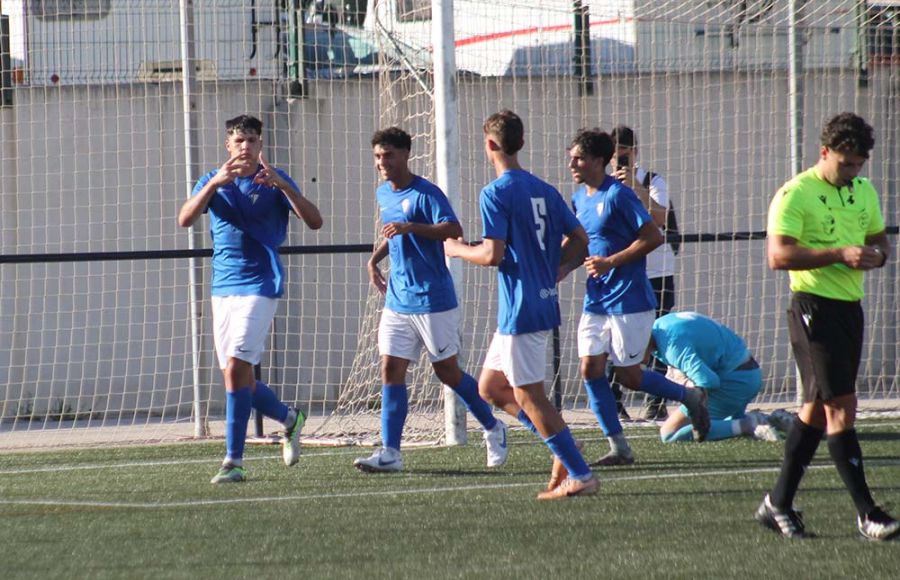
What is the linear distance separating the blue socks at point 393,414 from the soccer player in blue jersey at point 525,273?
4.75 ft

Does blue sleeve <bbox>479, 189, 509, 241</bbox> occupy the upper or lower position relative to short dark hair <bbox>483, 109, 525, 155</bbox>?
lower

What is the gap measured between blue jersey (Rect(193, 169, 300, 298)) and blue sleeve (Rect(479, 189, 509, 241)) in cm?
178

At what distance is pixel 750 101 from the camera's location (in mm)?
12555

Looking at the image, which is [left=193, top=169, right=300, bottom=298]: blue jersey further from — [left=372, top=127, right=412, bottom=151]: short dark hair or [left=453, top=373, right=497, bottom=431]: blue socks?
[left=453, top=373, right=497, bottom=431]: blue socks

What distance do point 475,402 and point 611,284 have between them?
45.4 inches

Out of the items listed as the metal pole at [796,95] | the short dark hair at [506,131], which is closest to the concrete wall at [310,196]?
the metal pole at [796,95]

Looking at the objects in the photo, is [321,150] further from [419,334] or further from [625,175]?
[419,334]

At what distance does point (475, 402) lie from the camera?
8.54 meters

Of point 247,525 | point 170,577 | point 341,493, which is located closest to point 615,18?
point 341,493

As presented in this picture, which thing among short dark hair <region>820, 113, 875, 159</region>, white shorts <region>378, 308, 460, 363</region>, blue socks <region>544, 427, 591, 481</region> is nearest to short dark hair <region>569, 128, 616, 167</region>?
white shorts <region>378, 308, 460, 363</region>

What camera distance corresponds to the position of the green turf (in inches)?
212

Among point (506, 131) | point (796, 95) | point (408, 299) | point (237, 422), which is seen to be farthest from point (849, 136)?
point (796, 95)

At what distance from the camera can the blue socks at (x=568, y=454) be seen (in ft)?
22.4

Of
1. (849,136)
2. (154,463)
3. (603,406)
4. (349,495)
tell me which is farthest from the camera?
(154,463)
